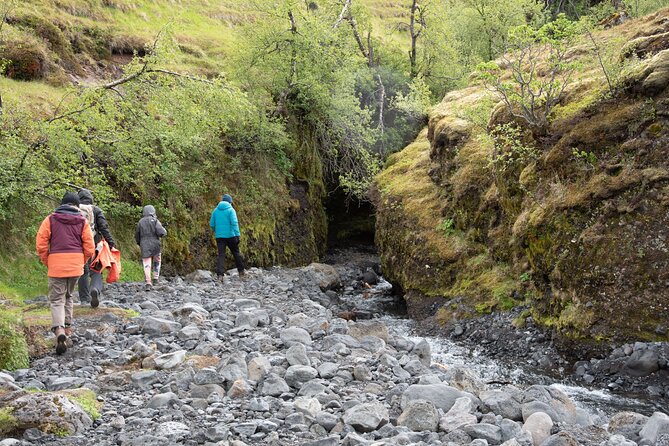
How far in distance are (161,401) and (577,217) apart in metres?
9.40

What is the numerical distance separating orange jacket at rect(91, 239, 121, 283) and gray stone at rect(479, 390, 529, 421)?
29.3 ft

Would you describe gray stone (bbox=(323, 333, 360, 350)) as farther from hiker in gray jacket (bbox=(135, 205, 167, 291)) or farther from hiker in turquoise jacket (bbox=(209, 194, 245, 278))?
hiker in turquoise jacket (bbox=(209, 194, 245, 278))

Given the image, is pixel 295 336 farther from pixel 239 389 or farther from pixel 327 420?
pixel 327 420

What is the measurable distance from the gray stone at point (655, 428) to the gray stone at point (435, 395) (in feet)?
7.07

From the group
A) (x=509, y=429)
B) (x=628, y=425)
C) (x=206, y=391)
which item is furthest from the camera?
(x=206, y=391)

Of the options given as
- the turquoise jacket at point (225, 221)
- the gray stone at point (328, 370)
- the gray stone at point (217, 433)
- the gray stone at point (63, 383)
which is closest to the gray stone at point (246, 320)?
the gray stone at point (328, 370)

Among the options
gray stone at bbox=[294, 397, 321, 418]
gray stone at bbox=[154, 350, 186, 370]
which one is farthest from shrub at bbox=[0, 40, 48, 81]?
gray stone at bbox=[294, 397, 321, 418]

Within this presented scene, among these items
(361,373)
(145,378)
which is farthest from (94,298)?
(361,373)

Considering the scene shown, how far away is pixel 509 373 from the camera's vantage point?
1160cm

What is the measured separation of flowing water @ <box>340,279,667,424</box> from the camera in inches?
368

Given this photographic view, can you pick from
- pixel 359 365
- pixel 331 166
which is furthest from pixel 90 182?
pixel 331 166

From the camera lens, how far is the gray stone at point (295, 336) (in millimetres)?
10016

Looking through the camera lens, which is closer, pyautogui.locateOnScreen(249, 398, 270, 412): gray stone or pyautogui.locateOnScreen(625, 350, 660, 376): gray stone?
pyautogui.locateOnScreen(249, 398, 270, 412): gray stone

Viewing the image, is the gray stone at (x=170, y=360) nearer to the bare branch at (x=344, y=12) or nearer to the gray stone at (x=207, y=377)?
the gray stone at (x=207, y=377)
